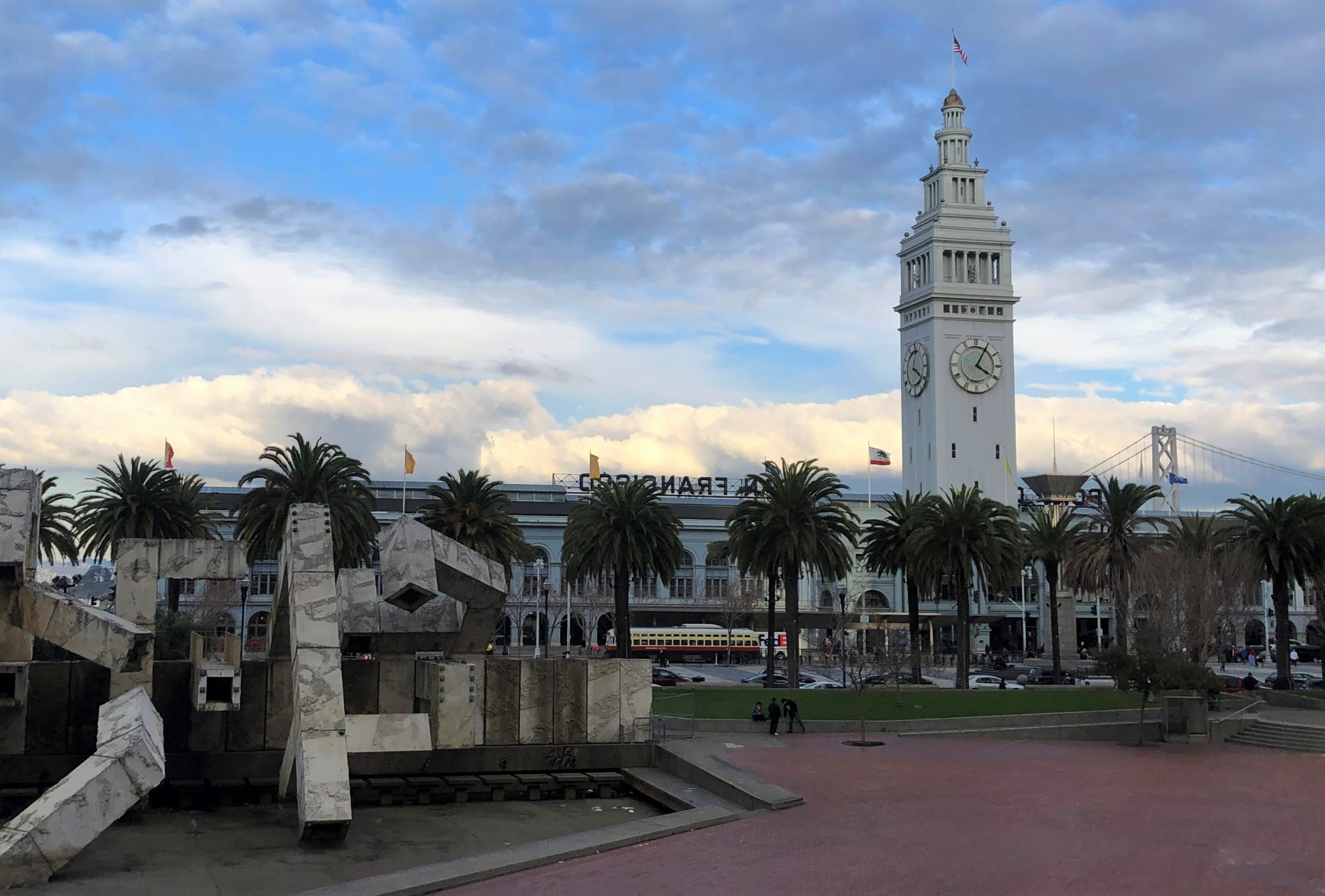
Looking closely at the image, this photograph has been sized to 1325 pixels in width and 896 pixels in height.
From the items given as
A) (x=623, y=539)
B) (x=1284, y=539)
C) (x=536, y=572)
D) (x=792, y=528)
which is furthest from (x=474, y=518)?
(x=536, y=572)

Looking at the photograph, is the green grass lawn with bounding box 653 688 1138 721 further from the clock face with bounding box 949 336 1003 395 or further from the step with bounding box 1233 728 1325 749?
the clock face with bounding box 949 336 1003 395

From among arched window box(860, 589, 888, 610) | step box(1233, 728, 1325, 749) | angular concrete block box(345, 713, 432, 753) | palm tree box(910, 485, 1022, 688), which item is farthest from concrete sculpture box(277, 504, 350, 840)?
arched window box(860, 589, 888, 610)

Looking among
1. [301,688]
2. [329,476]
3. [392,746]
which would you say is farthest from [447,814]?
[329,476]

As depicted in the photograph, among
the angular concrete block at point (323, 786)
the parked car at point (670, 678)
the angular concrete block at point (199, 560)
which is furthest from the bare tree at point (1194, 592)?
the angular concrete block at point (199, 560)

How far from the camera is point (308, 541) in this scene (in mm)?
30234

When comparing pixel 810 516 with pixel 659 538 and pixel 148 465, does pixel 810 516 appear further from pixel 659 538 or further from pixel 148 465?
pixel 148 465

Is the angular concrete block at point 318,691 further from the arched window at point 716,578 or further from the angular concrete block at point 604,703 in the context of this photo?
the arched window at point 716,578

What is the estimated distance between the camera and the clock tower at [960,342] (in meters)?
116

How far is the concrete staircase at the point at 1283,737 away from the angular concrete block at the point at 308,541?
30282 mm

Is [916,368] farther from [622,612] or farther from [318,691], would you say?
[318,691]

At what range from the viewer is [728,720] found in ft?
140

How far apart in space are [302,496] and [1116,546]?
39216 mm

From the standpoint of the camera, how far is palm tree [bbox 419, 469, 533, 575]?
56.2m

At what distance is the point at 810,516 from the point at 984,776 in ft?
80.0
